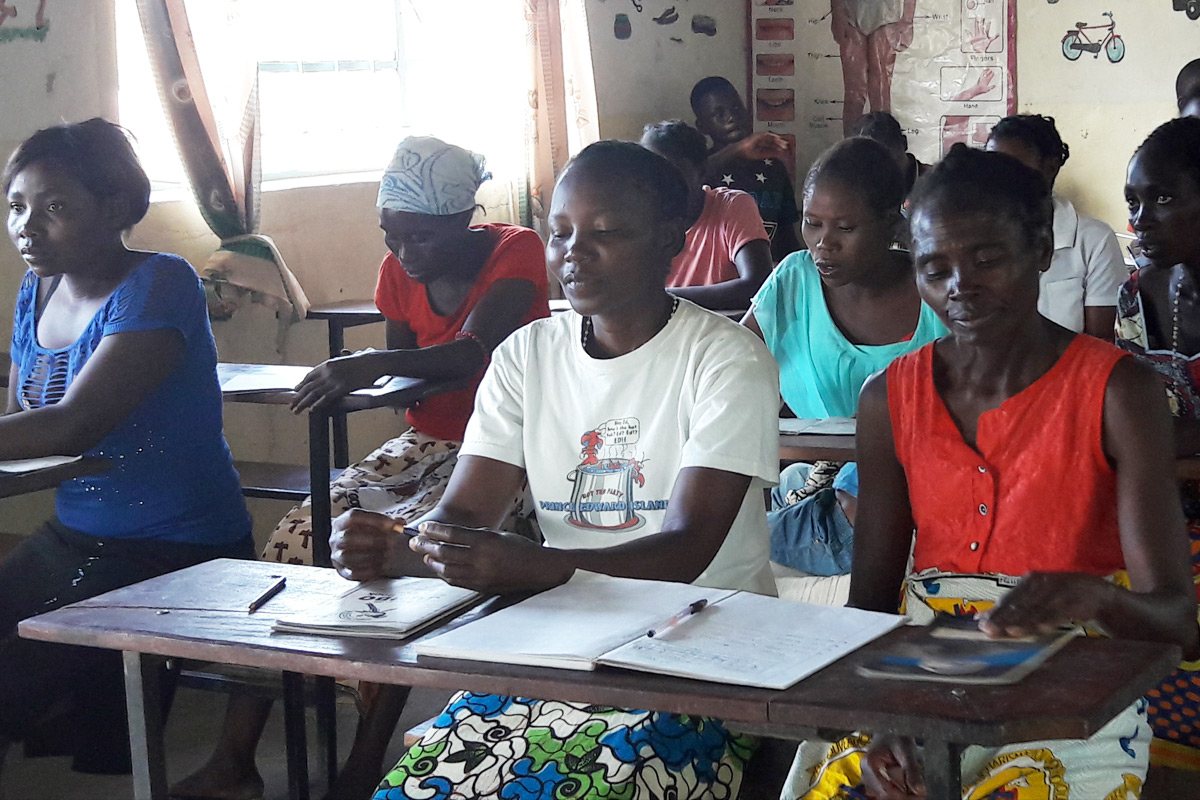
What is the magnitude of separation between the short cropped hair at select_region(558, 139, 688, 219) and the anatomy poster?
5.82 m

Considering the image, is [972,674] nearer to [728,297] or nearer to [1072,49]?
[728,297]

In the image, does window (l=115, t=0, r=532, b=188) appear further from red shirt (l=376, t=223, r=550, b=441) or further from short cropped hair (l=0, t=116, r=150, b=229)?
short cropped hair (l=0, t=116, r=150, b=229)

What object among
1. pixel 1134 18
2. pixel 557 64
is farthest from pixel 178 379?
pixel 1134 18

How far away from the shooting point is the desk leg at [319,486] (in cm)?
293

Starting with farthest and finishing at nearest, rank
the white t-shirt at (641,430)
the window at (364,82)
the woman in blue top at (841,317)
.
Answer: the window at (364,82)
the woman in blue top at (841,317)
the white t-shirt at (641,430)

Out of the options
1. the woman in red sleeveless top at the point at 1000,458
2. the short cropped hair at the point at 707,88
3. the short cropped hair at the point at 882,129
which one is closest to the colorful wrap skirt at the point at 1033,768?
the woman in red sleeveless top at the point at 1000,458

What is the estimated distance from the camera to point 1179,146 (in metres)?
2.48

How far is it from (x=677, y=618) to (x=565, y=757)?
27cm

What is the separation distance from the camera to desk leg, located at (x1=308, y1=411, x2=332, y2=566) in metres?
2.93

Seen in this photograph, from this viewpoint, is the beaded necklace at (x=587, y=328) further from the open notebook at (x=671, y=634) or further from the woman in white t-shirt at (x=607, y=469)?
the open notebook at (x=671, y=634)

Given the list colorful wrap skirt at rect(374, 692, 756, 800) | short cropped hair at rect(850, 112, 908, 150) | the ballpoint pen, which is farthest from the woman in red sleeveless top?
short cropped hair at rect(850, 112, 908, 150)

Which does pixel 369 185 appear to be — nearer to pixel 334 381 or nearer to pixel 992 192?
pixel 334 381

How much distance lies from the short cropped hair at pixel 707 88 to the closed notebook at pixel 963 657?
614 cm

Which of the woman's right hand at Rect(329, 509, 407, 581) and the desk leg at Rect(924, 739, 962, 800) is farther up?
the woman's right hand at Rect(329, 509, 407, 581)
